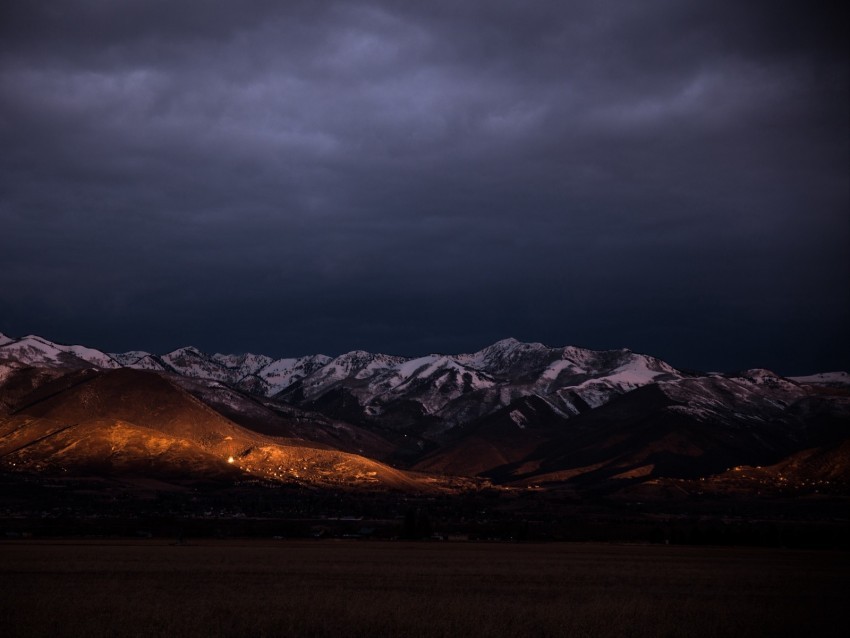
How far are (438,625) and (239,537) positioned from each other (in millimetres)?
122768

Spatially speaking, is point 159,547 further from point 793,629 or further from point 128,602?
point 793,629

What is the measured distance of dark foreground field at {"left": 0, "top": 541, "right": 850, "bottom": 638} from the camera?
174ft

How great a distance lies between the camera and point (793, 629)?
54.7 metres

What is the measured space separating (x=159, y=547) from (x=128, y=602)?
238 feet

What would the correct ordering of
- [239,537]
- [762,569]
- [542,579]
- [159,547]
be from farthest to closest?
1. [239,537]
2. [159,547]
3. [762,569]
4. [542,579]

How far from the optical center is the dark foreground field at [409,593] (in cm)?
5312

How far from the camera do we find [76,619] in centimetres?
5400

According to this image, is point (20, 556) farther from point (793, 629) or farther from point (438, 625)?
point (793, 629)

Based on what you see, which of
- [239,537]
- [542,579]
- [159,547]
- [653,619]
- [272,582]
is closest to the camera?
[653,619]

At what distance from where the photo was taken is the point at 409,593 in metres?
72.1

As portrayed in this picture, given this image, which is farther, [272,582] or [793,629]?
[272,582]

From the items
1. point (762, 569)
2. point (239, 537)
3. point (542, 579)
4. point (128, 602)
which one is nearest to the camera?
point (128, 602)

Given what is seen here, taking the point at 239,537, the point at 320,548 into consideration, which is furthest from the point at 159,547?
the point at 239,537

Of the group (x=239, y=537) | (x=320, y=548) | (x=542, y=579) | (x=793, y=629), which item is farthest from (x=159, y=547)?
(x=793, y=629)
